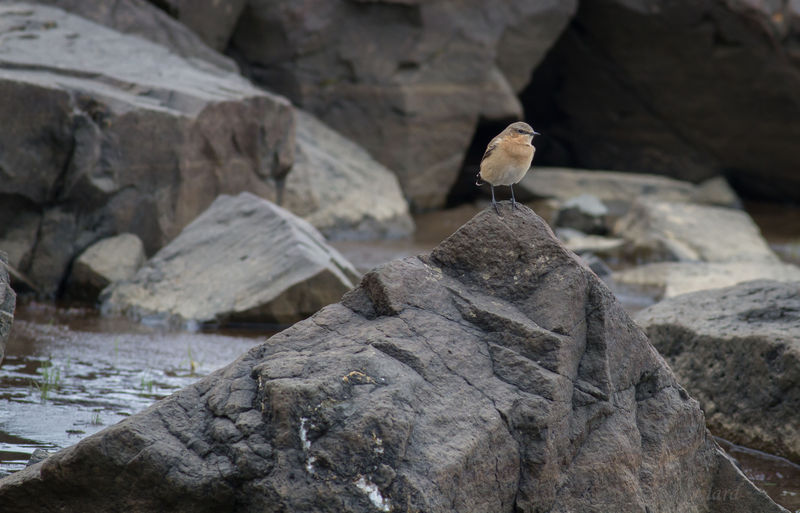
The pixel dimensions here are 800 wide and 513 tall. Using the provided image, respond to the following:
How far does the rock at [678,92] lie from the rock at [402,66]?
1493mm

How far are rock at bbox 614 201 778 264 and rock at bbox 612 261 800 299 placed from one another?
76 cm

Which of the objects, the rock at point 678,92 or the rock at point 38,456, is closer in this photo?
the rock at point 38,456

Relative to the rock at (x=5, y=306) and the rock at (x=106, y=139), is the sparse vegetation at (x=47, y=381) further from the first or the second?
the rock at (x=106, y=139)

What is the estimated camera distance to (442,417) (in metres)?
3.30

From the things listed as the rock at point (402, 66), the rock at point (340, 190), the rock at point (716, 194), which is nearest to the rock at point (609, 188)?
the rock at point (716, 194)

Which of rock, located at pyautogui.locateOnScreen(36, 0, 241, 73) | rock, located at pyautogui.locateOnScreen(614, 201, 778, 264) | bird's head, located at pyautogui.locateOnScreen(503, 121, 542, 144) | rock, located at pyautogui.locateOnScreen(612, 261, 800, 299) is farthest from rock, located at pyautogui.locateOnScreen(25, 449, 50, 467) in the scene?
rock, located at pyautogui.locateOnScreen(614, 201, 778, 264)

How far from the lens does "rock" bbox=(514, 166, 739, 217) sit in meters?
14.3

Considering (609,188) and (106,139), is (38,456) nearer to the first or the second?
(106,139)

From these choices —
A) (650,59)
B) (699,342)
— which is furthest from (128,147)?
(650,59)

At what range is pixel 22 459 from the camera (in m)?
4.28

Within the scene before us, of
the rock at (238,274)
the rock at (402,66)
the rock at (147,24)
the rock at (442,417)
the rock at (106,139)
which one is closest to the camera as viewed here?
the rock at (442,417)

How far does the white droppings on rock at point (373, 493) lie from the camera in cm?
300

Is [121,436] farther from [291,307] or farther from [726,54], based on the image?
[726,54]

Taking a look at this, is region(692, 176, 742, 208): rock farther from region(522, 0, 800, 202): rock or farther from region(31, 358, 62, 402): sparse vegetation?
region(31, 358, 62, 402): sparse vegetation
